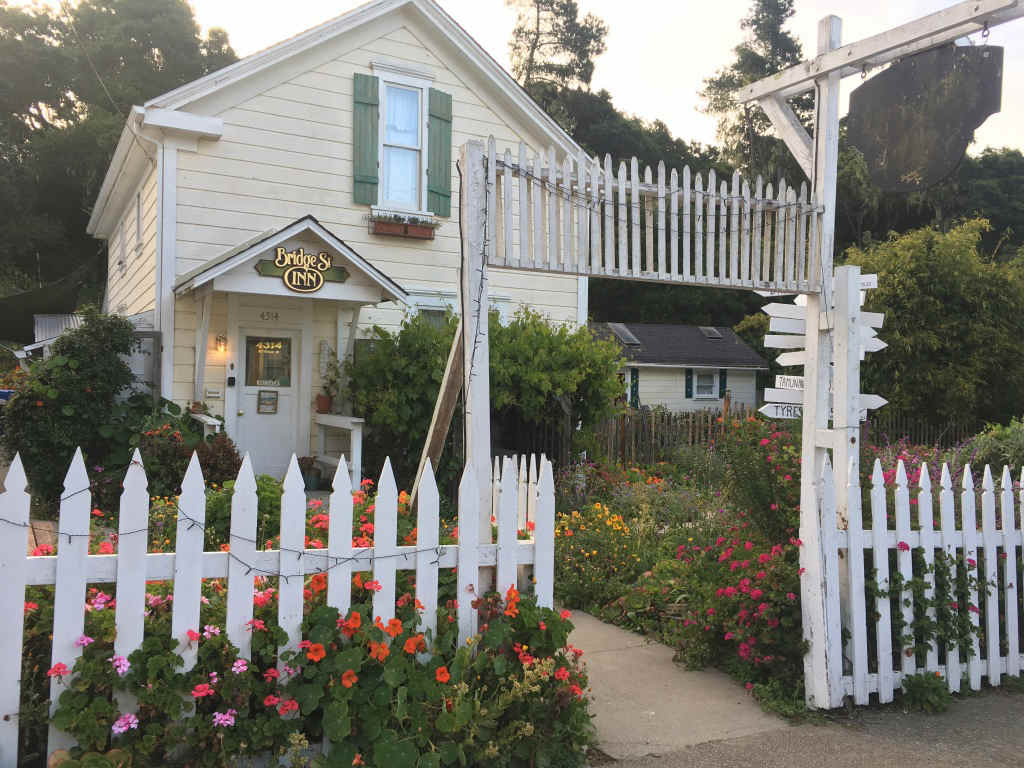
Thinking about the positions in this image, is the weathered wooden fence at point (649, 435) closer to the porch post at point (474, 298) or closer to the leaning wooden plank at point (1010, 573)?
the leaning wooden plank at point (1010, 573)

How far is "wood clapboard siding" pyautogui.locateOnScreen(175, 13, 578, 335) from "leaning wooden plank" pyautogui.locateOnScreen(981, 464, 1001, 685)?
7.25m

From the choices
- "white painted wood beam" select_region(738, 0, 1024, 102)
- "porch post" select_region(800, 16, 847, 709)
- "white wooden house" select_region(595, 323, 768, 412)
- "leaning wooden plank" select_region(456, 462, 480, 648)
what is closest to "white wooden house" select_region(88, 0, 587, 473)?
"white painted wood beam" select_region(738, 0, 1024, 102)

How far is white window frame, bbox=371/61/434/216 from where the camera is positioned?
37.7 ft

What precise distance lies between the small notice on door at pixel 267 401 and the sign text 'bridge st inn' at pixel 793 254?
724 cm

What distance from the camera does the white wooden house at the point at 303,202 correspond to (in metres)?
10.0

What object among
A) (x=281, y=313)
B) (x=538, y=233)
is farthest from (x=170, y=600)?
(x=281, y=313)

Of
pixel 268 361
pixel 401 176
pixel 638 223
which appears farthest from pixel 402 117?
pixel 638 223

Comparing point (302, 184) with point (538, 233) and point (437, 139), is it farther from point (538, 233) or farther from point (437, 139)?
point (538, 233)

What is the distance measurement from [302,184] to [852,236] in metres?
30.5

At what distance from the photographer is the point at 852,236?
1401 inches

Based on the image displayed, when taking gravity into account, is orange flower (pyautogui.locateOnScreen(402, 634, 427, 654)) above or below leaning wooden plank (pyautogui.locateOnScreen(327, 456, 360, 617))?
below

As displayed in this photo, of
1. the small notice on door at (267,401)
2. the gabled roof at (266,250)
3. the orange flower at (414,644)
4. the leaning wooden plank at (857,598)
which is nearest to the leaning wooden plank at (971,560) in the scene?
the leaning wooden plank at (857,598)

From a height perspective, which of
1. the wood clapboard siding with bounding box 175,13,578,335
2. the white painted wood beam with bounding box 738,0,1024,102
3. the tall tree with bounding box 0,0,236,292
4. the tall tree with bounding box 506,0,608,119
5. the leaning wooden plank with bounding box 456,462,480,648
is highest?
the tall tree with bounding box 506,0,608,119

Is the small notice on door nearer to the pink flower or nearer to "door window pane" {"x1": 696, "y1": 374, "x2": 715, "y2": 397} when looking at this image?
the pink flower
